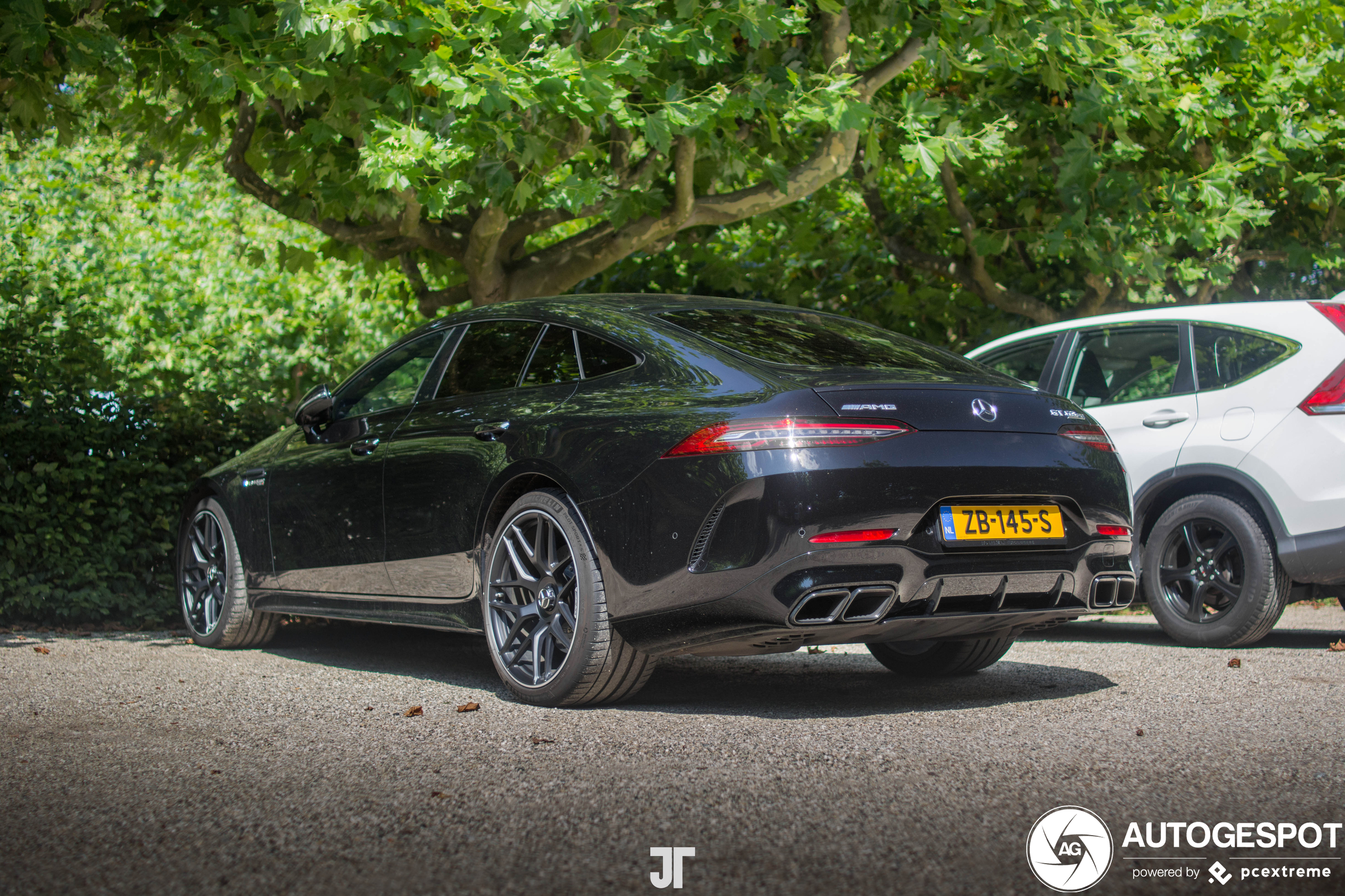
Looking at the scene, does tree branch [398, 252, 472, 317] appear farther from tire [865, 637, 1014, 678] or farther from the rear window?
tire [865, 637, 1014, 678]

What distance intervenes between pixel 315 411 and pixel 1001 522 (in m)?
3.28

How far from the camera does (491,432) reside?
16.1ft

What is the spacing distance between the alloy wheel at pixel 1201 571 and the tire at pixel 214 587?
15.2 feet

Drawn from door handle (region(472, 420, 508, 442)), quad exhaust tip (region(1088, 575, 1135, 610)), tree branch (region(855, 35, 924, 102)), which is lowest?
quad exhaust tip (region(1088, 575, 1135, 610))

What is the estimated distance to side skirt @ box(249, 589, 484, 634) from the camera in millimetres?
5016

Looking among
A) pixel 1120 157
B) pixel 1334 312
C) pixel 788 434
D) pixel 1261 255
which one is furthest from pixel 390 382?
pixel 1261 255

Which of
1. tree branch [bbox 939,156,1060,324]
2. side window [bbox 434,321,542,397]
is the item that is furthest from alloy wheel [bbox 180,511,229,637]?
tree branch [bbox 939,156,1060,324]

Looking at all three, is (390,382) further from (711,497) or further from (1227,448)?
(1227,448)

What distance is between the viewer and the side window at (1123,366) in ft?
22.5

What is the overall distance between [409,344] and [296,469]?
82 centimetres

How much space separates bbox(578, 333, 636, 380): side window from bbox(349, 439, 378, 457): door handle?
121 centimetres

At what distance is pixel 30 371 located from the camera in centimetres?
753

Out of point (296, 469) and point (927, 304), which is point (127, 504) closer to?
point (296, 469)

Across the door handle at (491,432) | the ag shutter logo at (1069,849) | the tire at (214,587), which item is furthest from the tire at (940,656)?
the tire at (214,587)
